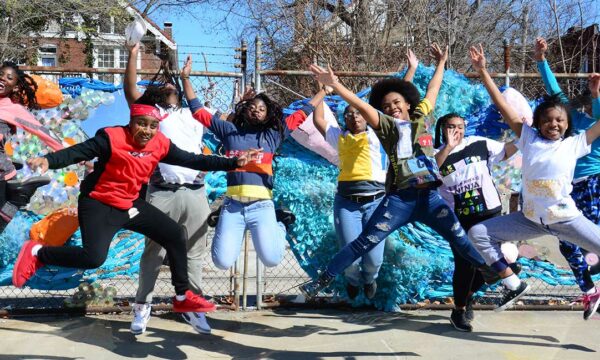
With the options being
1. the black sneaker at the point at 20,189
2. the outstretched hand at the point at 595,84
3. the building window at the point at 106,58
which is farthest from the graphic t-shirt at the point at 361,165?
the building window at the point at 106,58

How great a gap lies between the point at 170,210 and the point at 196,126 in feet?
2.41

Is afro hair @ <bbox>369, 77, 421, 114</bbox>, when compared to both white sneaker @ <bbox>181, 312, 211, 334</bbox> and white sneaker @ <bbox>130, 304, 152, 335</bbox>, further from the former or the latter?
white sneaker @ <bbox>130, 304, 152, 335</bbox>

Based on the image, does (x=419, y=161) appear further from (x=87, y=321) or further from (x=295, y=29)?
(x=295, y=29)

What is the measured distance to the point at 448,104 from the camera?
6035 mm

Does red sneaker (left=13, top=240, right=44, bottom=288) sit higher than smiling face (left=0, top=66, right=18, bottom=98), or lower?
lower

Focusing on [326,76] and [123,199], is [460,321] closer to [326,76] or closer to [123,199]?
[326,76]

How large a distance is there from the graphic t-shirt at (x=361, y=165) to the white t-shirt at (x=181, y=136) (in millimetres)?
1214

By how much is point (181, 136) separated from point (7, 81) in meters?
1.36

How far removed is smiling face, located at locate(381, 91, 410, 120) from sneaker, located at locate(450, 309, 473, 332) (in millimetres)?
1729

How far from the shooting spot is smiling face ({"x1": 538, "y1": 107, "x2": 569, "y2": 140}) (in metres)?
4.45

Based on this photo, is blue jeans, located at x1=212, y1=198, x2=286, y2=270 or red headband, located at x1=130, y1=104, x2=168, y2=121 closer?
red headband, located at x1=130, y1=104, x2=168, y2=121

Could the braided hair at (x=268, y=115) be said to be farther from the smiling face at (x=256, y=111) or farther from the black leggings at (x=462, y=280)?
the black leggings at (x=462, y=280)

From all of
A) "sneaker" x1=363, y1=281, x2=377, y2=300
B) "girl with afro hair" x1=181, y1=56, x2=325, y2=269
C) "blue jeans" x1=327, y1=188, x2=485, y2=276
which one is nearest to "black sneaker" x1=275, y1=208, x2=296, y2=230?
"girl with afro hair" x1=181, y1=56, x2=325, y2=269

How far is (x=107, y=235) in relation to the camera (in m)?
4.28
